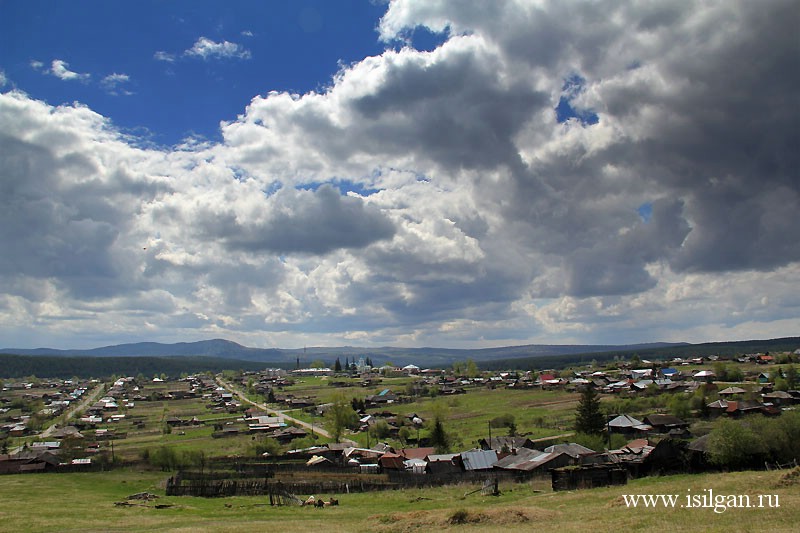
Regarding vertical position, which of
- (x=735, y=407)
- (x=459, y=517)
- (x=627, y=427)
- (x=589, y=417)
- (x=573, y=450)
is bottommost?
(x=627, y=427)

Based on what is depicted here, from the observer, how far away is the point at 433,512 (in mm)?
33438

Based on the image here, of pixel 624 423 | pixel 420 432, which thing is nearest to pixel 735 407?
pixel 624 423

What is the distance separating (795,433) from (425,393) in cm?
12643

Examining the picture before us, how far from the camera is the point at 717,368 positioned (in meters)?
151

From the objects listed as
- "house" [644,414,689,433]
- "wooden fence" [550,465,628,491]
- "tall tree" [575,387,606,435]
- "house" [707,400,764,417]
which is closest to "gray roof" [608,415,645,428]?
"house" [644,414,689,433]

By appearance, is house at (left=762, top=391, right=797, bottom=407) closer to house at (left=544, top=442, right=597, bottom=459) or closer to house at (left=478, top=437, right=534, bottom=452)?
house at (left=478, top=437, right=534, bottom=452)

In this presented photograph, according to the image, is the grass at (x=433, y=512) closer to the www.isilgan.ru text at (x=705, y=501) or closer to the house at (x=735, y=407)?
the www.isilgan.ru text at (x=705, y=501)

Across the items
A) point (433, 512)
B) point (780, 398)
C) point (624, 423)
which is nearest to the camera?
point (433, 512)

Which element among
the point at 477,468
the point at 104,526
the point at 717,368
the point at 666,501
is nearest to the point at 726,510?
the point at 666,501

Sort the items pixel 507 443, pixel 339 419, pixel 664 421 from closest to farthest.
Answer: pixel 507 443
pixel 664 421
pixel 339 419

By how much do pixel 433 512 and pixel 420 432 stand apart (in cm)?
7272

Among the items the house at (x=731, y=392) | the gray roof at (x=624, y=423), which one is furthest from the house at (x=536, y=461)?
the house at (x=731, y=392)

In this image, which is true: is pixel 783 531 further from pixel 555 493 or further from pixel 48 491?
pixel 48 491

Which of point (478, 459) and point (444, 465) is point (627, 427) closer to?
point (478, 459)
